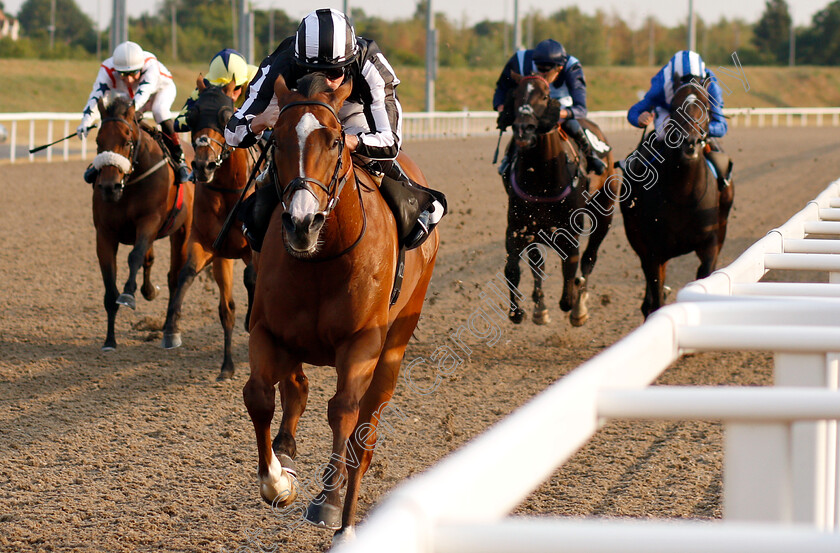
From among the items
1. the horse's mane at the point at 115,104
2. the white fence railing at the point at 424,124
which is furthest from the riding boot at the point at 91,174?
the white fence railing at the point at 424,124

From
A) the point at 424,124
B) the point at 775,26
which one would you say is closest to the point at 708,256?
the point at 424,124

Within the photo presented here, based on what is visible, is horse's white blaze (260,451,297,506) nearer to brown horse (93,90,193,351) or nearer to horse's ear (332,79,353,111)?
horse's ear (332,79,353,111)

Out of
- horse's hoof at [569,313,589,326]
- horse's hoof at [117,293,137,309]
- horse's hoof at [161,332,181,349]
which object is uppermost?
horse's hoof at [117,293,137,309]

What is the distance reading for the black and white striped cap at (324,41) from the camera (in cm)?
372

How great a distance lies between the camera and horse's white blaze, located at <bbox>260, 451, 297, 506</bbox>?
3648 mm

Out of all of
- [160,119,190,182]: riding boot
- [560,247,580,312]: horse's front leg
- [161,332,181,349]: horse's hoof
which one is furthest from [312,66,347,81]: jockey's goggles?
[560,247,580,312]: horse's front leg

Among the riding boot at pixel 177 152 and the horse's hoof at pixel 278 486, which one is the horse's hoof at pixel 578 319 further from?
the horse's hoof at pixel 278 486

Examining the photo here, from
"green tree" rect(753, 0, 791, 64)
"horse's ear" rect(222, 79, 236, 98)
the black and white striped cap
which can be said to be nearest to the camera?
the black and white striped cap

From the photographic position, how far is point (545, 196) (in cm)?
723

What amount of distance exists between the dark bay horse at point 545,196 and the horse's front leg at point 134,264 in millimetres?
2540

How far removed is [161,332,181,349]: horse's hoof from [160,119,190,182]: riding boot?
3.80ft

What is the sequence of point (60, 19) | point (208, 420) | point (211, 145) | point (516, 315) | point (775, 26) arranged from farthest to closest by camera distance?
point (60, 19), point (775, 26), point (516, 315), point (211, 145), point (208, 420)

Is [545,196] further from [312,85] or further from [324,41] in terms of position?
[312,85]

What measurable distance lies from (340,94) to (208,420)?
2.35 metres
